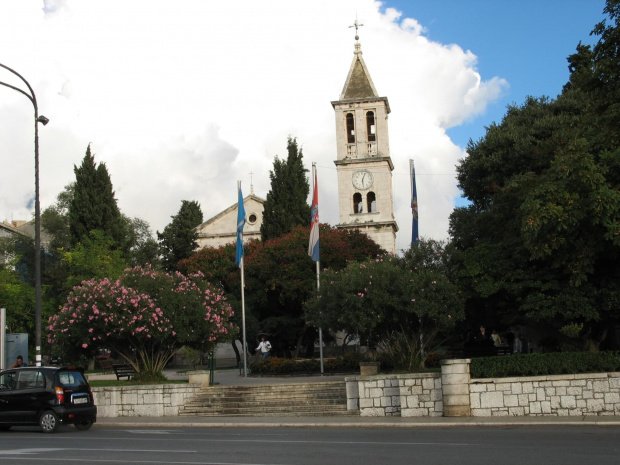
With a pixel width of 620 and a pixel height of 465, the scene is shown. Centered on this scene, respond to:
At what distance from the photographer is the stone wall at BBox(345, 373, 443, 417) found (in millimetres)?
18281

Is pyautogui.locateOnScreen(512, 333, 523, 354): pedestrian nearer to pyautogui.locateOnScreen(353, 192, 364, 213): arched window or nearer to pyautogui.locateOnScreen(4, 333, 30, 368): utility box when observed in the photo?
pyautogui.locateOnScreen(4, 333, 30, 368): utility box

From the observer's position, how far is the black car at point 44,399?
54.0 feet

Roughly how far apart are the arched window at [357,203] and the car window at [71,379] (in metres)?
41.6

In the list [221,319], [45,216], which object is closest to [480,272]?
[221,319]

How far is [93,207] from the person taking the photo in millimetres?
50719

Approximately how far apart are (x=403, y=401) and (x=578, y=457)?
8383 mm

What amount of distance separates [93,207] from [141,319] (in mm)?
31951

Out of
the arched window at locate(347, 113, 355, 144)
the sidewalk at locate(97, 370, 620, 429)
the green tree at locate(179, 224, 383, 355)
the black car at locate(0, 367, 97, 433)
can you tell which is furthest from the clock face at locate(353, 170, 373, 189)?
the black car at locate(0, 367, 97, 433)

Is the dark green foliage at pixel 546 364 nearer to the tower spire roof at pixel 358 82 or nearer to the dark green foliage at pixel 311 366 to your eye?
the dark green foliage at pixel 311 366

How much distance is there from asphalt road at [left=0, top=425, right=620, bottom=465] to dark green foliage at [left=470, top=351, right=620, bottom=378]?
6.75 feet

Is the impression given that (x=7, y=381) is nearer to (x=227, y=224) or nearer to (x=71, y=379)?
(x=71, y=379)

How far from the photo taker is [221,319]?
23.2 meters

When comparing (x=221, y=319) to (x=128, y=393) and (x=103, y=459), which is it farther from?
(x=103, y=459)

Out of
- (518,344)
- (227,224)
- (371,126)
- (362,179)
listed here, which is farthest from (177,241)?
(518,344)
